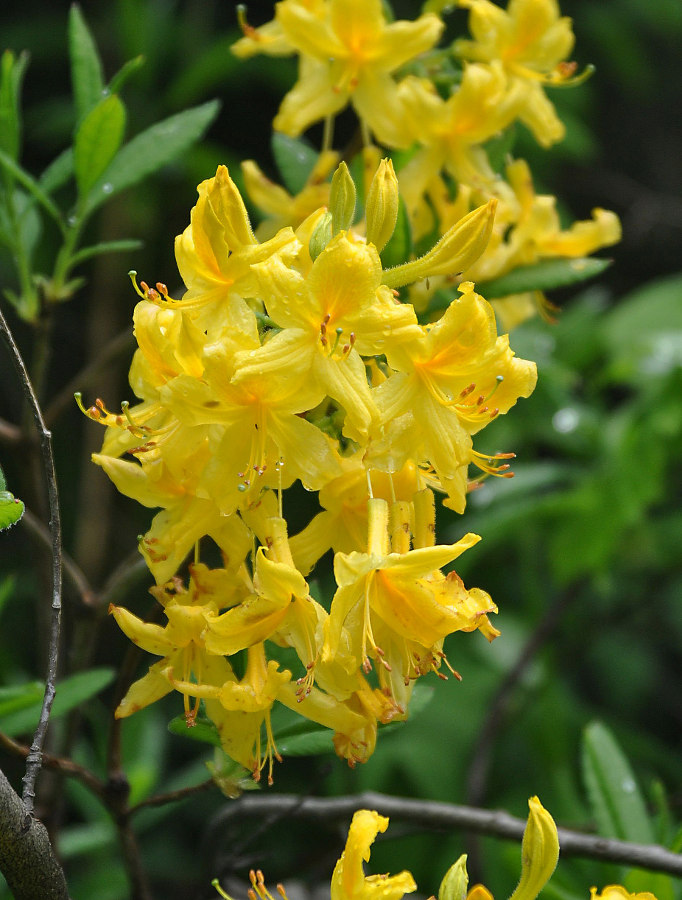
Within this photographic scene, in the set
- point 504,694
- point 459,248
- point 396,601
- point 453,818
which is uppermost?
point 459,248

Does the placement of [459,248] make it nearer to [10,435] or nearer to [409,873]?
[409,873]

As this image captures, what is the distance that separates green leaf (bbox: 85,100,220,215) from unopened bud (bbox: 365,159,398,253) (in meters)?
0.59

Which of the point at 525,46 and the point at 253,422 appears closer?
the point at 253,422

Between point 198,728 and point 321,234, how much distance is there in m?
0.54

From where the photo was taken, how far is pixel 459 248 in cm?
99

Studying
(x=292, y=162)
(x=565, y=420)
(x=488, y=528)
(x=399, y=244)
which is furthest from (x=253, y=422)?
(x=565, y=420)

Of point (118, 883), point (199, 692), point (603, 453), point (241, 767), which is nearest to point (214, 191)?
point (199, 692)

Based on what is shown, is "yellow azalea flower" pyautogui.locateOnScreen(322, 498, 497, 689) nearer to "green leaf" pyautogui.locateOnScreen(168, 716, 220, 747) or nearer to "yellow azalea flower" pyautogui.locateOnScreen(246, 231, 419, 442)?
"yellow azalea flower" pyautogui.locateOnScreen(246, 231, 419, 442)

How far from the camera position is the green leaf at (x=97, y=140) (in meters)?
1.35

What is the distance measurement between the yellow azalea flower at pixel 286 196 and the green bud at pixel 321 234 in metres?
0.46

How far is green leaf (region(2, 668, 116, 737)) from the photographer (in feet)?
4.22

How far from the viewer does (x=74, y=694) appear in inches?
50.9

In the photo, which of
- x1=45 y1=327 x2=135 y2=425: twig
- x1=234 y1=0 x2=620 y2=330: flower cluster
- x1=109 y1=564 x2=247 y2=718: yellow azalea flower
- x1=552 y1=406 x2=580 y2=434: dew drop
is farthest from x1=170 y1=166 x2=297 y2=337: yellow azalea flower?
x1=552 y1=406 x2=580 y2=434: dew drop

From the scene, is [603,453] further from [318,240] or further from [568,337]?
[318,240]
